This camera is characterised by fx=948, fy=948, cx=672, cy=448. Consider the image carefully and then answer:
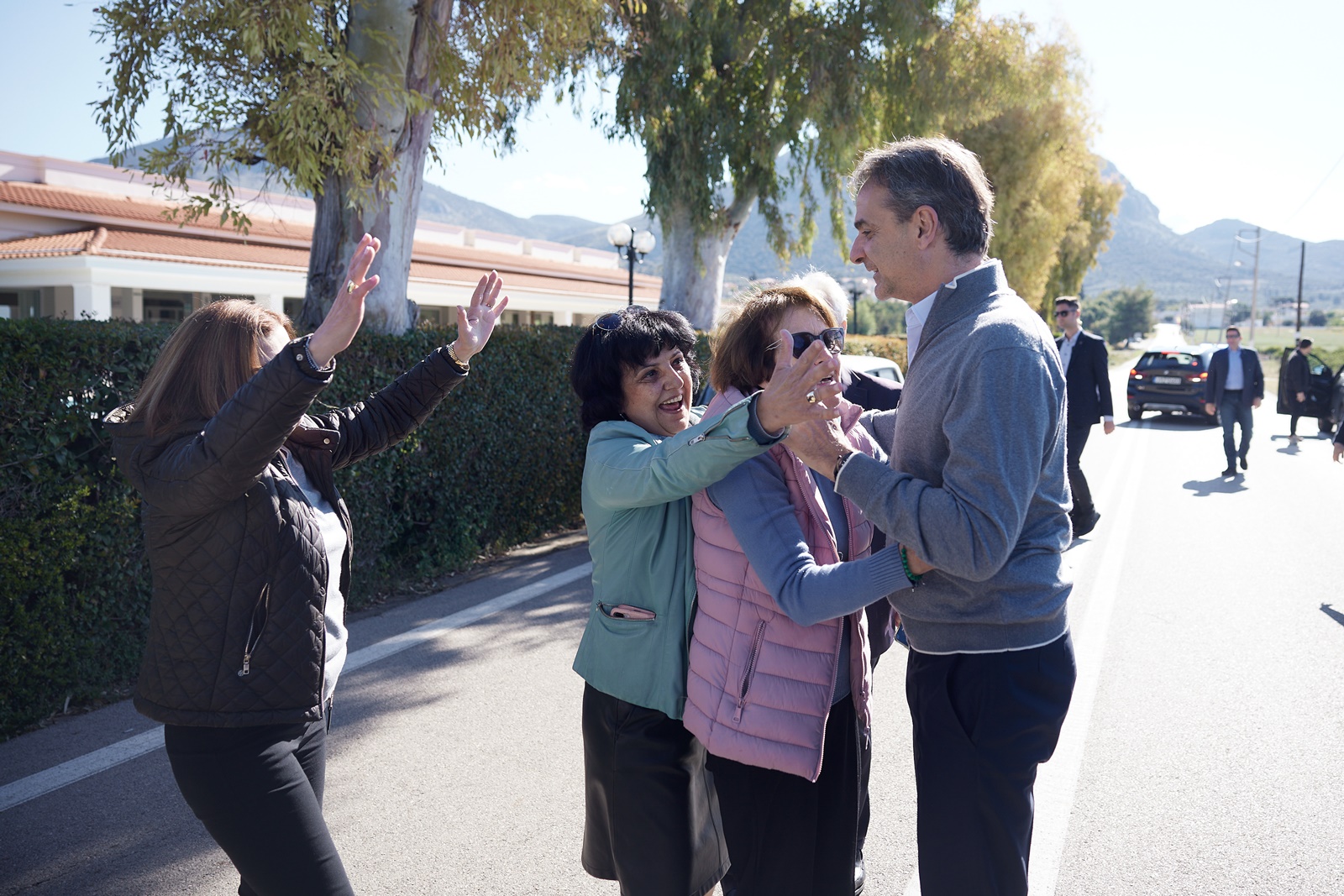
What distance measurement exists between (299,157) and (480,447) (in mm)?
2522

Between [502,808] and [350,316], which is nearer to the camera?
[350,316]

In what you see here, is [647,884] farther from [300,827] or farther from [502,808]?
[502,808]

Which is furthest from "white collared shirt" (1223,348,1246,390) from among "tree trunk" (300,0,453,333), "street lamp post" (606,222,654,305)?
"street lamp post" (606,222,654,305)

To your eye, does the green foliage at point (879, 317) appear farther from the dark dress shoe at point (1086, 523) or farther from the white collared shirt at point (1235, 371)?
the dark dress shoe at point (1086, 523)

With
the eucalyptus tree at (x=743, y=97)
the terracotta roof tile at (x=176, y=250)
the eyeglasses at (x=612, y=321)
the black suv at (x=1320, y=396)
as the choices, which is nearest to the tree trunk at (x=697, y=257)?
the eucalyptus tree at (x=743, y=97)

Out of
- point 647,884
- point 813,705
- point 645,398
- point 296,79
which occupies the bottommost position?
point 647,884

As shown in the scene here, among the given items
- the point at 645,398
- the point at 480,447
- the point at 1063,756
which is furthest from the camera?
the point at 480,447

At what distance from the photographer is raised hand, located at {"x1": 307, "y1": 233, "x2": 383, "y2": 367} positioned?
2.01 metres

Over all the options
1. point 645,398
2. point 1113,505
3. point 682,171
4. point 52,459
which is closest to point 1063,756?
point 645,398

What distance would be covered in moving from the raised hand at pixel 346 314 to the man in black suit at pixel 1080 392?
740cm

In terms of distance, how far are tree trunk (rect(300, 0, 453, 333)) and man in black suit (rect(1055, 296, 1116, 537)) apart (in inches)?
232

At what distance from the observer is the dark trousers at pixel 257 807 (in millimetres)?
2047

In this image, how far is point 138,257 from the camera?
19.5 meters

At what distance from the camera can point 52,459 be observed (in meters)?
4.42
